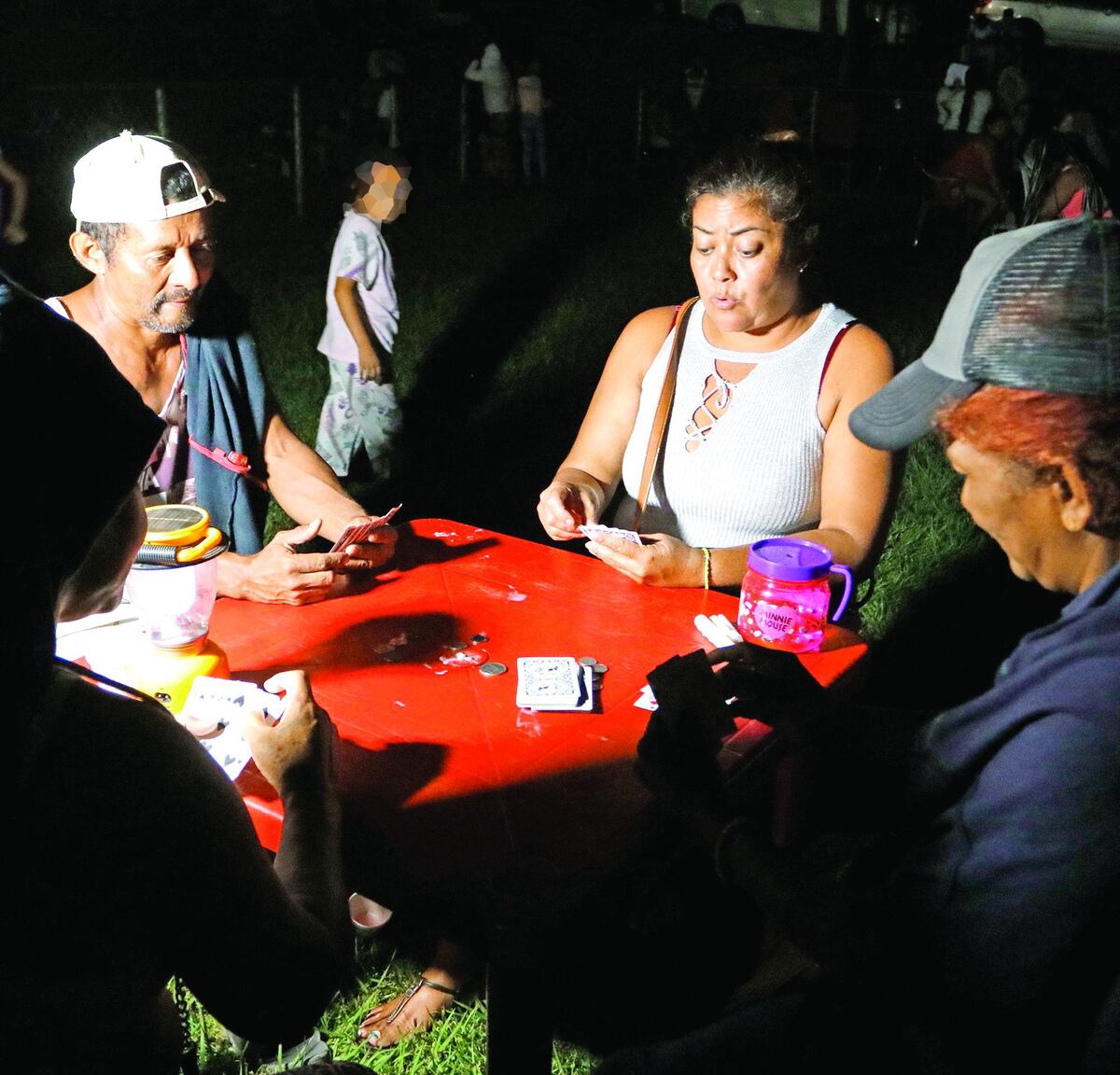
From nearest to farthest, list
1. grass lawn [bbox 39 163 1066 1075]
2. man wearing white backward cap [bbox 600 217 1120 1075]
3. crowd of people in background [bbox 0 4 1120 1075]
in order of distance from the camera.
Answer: crowd of people in background [bbox 0 4 1120 1075]
man wearing white backward cap [bbox 600 217 1120 1075]
grass lawn [bbox 39 163 1066 1075]

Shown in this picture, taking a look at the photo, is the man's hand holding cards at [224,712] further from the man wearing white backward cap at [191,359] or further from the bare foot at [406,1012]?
the bare foot at [406,1012]

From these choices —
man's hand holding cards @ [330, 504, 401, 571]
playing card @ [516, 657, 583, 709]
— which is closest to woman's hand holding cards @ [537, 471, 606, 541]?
man's hand holding cards @ [330, 504, 401, 571]

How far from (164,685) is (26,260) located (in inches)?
280

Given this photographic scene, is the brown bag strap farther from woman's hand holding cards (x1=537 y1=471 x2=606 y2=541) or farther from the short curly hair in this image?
the short curly hair

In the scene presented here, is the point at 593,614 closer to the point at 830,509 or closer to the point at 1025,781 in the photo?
the point at 830,509

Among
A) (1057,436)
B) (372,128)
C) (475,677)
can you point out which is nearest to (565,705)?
(475,677)

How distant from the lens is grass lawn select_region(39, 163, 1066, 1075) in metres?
4.59

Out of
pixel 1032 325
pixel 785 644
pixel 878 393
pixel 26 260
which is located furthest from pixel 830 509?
pixel 26 260

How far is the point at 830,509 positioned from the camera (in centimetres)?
295

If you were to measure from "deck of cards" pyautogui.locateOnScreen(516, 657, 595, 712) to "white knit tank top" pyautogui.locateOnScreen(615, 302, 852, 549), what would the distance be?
1002 mm

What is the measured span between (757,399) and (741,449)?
0.46ft

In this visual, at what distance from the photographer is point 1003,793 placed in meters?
1.49

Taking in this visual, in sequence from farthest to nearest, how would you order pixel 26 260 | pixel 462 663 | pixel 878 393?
pixel 26 260 < pixel 462 663 < pixel 878 393

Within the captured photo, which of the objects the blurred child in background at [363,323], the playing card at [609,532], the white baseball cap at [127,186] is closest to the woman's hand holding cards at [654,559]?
the playing card at [609,532]
